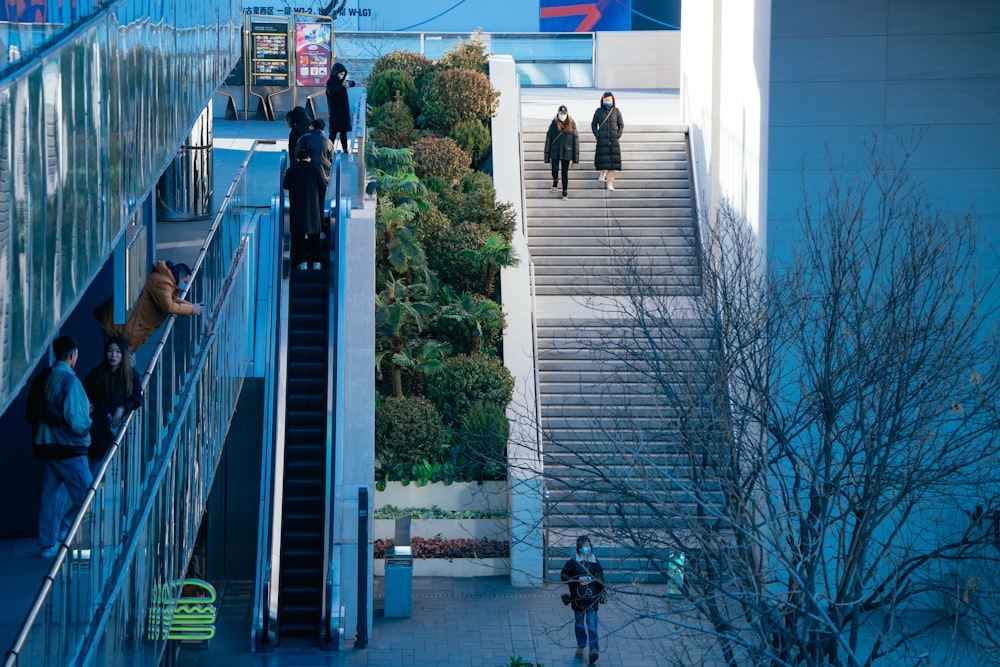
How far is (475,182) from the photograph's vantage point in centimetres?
2606

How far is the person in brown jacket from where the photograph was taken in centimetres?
1086

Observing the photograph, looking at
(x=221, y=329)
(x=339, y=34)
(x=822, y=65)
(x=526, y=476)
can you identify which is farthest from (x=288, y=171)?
(x=339, y=34)

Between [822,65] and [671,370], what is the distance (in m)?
6.70

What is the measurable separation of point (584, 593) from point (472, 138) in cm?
1445

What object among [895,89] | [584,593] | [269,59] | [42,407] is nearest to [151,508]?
[42,407]

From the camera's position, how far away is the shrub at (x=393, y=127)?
91.6ft

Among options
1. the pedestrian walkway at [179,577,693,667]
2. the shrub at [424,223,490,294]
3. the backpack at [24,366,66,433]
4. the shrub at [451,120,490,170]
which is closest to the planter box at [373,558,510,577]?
the pedestrian walkway at [179,577,693,667]

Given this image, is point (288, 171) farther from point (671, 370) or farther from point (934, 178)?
point (934, 178)

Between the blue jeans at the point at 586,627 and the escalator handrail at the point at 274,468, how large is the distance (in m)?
3.50

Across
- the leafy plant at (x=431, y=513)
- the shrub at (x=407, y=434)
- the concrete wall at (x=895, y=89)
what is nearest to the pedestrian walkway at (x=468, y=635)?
the leafy plant at (x=431, y=513)

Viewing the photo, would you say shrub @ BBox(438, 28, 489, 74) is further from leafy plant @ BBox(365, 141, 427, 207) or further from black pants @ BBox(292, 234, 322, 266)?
black pants @ BBox(292, 234, 322, 266)

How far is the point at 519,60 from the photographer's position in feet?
131

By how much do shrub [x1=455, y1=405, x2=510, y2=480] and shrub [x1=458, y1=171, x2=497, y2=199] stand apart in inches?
245

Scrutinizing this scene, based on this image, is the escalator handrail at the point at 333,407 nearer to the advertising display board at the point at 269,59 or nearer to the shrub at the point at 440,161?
the shrub at the point at 440,161
